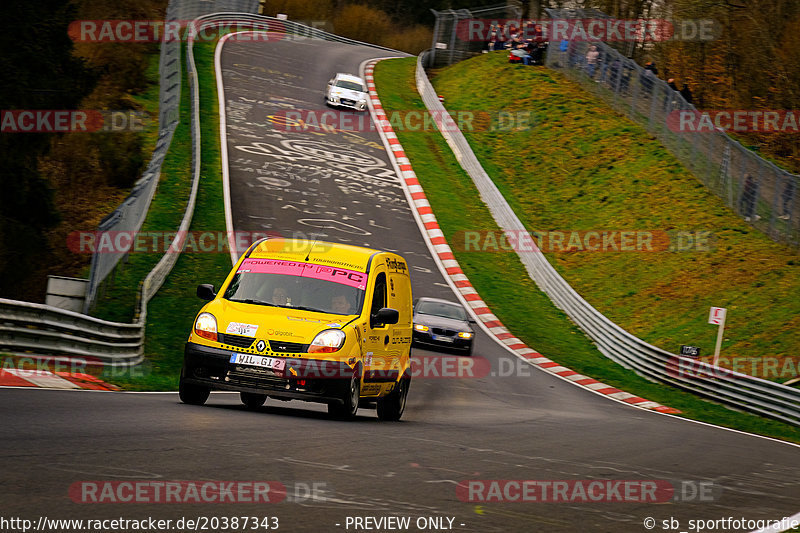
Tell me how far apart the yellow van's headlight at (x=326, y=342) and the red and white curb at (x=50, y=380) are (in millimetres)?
3168

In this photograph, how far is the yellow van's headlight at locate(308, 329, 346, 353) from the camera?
434 inches

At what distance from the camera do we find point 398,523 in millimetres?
6234

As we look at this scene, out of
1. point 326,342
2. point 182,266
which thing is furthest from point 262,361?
point 182,266

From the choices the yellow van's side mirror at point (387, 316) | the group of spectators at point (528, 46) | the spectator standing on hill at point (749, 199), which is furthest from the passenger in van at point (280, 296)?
the group of spectators at point (528, 46)

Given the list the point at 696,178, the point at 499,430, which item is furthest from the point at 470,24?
the point at 499,430

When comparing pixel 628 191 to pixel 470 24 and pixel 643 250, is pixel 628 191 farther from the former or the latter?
pixel 470 24

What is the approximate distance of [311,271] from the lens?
12117 mm

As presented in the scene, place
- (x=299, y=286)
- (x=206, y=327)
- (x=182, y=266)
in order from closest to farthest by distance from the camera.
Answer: (x=206, y=327)
(x=299, y=286)
(x=182, y=266)

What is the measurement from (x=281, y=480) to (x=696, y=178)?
29314mm

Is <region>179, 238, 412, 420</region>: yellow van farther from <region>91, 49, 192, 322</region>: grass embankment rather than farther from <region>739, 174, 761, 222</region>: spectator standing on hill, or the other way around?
<region>739, 174, 761, 222</region>: spectator standing on hill

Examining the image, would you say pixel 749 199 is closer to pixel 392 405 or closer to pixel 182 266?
pixel 182 266

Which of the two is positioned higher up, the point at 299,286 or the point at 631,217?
the point at 631,217

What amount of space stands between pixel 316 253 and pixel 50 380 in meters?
3.56

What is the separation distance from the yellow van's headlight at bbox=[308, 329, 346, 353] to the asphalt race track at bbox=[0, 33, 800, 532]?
31.6 inches
